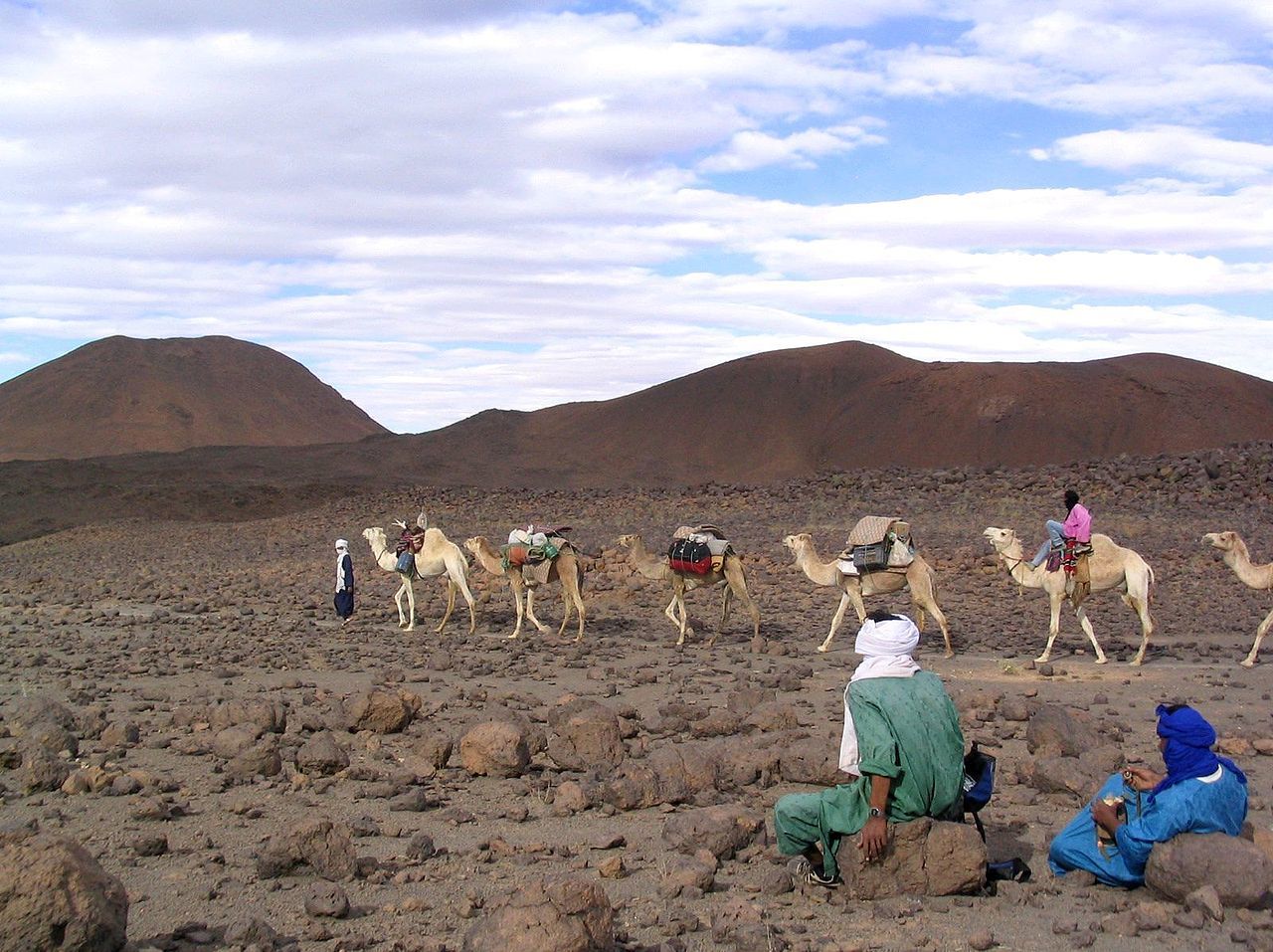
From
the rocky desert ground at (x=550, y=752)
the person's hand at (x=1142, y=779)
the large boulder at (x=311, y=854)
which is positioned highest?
the person's hand at (x=1142, y=779)

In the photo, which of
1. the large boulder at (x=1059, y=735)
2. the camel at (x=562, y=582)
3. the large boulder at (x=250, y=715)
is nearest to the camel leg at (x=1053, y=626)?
the large boulder at (x=1059, y=735)

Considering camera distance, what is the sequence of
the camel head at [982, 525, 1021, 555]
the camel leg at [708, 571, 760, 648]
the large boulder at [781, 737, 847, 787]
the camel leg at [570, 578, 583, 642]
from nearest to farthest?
the large boulder at [781, 737, 847, 787], the camel leg at [708, 571, 760, 648], the camel head at [982, 525, 1021, 555], the camel leg at [570, 578, 583, 642]

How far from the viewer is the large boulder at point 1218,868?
19.4ft

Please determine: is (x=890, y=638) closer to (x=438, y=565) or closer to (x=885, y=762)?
(x=885, y=762)

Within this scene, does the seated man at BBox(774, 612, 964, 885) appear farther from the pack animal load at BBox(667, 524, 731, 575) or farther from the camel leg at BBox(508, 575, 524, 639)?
the camel leg at BBox(508, 575, 524, 639)

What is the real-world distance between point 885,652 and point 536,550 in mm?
11557

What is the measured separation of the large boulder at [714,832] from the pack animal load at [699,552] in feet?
31.1

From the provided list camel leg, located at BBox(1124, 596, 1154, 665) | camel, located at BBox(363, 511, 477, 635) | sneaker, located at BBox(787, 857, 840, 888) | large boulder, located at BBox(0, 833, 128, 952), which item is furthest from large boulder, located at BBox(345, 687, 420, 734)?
camel leg, located at BBox(1124, 596, 1154, 665)

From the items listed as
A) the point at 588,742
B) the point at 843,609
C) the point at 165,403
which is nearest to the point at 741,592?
the point at 843,609

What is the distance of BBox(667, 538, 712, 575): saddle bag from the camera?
16.8 meters

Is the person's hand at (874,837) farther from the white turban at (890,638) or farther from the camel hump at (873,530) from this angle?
the camel hump at (873,530)

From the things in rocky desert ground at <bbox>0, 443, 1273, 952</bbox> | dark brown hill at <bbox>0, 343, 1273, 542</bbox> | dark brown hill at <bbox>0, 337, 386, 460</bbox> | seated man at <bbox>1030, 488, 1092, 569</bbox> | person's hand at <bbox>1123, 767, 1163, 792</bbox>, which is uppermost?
dark brown hill at <bbox>0, 337, 386, 460</bbox>

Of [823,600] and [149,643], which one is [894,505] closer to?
[823,600]

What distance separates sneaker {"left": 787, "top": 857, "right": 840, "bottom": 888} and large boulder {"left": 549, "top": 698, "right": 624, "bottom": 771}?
2700 mm
